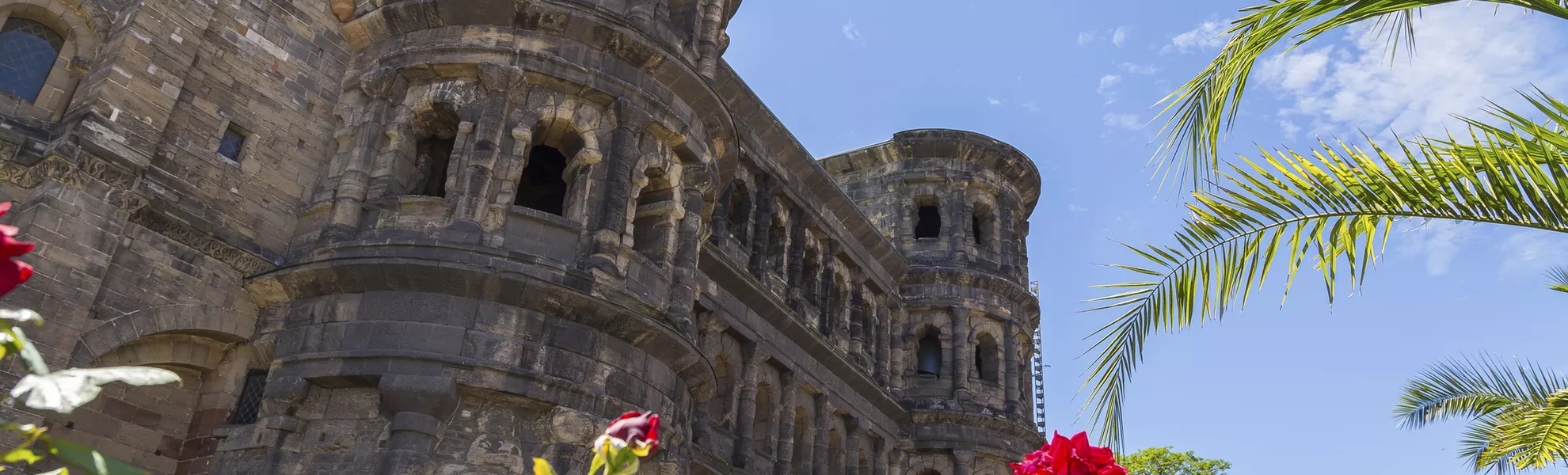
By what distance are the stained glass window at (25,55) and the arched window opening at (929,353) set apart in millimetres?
18375

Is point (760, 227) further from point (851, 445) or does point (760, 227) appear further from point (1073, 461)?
point (1073, 461)

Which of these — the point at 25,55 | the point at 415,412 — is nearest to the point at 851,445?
the point at 415,412

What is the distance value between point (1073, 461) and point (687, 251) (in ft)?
33.9

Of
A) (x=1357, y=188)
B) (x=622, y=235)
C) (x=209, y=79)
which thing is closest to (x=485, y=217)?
(x=622, y=235)

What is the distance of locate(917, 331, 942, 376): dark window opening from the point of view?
26406mm

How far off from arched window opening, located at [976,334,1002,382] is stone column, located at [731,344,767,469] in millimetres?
8804

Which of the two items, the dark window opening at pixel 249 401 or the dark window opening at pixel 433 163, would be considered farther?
the dark window opening at pixel 433 163

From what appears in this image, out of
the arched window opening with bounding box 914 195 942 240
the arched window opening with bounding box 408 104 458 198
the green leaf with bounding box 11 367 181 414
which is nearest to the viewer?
the green leaf with bounding box 11 367 181 414

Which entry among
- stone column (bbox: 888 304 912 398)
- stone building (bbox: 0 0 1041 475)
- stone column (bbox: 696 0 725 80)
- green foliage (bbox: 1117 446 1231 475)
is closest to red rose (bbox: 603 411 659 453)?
stone building (bbox: 0 0 1041 475)

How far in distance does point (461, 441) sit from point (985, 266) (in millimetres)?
17413

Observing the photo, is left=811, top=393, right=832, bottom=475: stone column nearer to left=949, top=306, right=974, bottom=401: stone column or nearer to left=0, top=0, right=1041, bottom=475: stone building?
left=0, top=0, right=1041, bottom=475: stone building

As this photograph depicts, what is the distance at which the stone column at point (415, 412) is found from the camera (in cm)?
1132

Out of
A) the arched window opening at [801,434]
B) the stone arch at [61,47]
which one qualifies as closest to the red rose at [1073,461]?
the stone arch at [61,47]

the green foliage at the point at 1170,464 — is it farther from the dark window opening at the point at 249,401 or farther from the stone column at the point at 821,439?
the dark window opening at the point at 249,401
